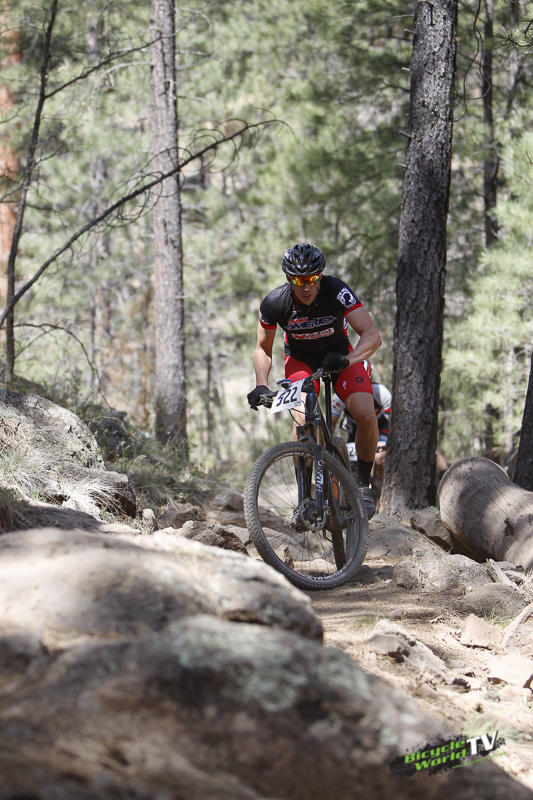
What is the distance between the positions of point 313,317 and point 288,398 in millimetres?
832

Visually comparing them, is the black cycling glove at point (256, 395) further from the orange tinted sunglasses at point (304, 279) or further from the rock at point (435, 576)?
the rock at point (435, 576)

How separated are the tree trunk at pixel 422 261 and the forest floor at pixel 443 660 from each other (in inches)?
100

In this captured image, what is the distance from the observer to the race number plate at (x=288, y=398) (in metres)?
4.55

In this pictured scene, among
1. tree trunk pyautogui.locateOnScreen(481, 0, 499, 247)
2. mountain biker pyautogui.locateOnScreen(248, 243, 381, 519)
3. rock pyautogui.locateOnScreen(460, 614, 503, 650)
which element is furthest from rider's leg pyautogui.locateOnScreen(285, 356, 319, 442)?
tree trunk pyautogui.locateOnScreen(481, 0, 499, 247)

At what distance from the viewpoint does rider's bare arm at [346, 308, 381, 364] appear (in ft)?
16.0

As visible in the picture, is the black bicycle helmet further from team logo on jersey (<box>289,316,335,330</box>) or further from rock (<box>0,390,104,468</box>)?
rock (<box>0,390,104,468</box>)

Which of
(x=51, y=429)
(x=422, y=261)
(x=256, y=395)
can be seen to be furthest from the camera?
(x=422, y=261)

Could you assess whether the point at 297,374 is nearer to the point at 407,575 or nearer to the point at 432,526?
the point at 407,575

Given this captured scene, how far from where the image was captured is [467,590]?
16.2 ft

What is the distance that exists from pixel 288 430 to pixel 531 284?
541 centimetres

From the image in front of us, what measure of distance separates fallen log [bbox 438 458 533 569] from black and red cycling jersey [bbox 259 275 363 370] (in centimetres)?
170

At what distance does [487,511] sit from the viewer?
19.4 feet

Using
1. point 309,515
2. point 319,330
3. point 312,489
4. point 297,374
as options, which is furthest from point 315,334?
point 309,515

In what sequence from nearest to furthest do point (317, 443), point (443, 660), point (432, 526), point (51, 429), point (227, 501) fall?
point (443, 660), point (317, 443), point (51, 429), point (432, 526), point (227, 501)
